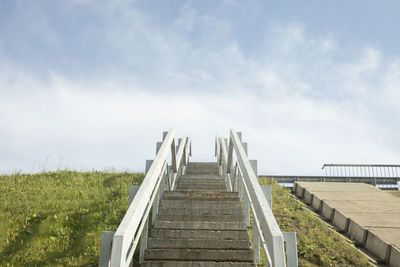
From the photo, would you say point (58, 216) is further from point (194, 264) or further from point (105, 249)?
point (105, 249)

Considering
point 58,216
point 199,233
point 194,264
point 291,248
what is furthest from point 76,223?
point 291,248

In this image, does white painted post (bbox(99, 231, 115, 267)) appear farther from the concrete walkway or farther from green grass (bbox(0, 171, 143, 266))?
the concrete walkway

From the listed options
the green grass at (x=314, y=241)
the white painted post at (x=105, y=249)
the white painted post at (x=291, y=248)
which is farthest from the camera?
the green grass at (x=314, y=241)

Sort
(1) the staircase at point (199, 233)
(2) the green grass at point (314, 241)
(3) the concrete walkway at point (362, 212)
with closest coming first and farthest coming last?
(1) the staircase at point (199, 233) → (2) the green grass at point (314, 241) → (3) the concrete walkway at point (362, 212)

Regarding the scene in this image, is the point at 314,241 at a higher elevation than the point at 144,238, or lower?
lower

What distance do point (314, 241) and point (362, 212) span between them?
2404 mm

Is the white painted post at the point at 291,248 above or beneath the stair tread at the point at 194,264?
above

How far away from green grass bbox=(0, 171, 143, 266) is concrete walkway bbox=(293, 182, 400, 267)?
5.45m

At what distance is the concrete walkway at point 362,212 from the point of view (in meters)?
6.84

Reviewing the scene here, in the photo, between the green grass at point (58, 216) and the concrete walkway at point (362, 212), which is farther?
the concrete walkway at point (362, 212)

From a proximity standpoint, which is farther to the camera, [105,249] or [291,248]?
[105,249]

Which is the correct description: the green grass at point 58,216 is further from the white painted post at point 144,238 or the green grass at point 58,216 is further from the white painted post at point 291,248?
the white painted post at point 291,248

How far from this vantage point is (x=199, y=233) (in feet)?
16.4

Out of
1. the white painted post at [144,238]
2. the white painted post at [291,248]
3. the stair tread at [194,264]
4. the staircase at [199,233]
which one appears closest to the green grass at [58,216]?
the white painted post at [144,238]
